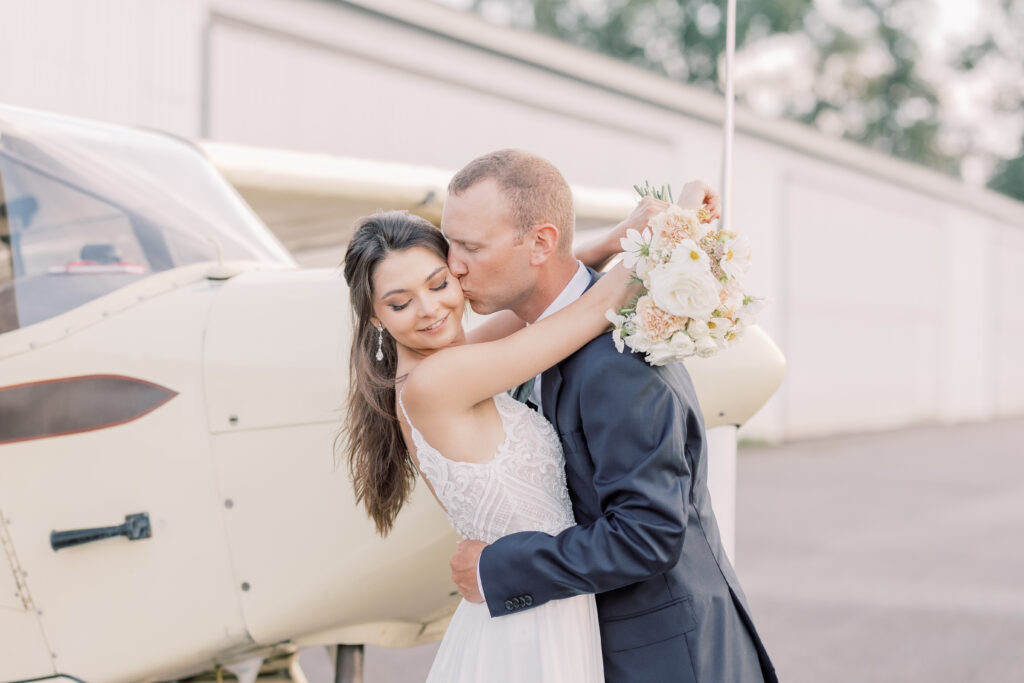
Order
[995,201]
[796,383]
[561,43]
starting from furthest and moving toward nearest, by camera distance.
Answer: [995,201] < [796,383] < [561,43]

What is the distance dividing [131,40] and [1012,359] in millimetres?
25802

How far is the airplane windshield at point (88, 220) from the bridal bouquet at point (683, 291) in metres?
1.62

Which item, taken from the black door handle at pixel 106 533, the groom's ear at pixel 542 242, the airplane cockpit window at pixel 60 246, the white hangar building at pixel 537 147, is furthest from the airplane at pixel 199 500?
the white hangar building at pixel 537 147

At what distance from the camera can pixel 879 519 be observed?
8.98m

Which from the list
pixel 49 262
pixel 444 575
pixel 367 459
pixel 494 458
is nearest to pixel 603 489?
pixel 494 458

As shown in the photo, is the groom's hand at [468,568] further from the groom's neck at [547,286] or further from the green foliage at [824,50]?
the green foliage at [824,50]

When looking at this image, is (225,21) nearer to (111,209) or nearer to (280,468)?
(111,209)

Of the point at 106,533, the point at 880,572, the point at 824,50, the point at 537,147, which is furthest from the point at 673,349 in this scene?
the point at 824,50

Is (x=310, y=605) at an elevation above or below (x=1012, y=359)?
below

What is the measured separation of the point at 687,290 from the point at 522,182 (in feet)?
1.25

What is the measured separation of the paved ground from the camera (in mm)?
4887

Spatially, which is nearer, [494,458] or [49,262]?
[494,458]

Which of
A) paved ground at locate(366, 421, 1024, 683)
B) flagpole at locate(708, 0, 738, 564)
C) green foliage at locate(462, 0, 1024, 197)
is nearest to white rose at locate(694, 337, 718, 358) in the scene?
flagpole at locate(708, 0, 738, 564)

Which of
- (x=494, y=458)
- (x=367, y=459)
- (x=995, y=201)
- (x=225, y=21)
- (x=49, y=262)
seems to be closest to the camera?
(x=494, y=458)
